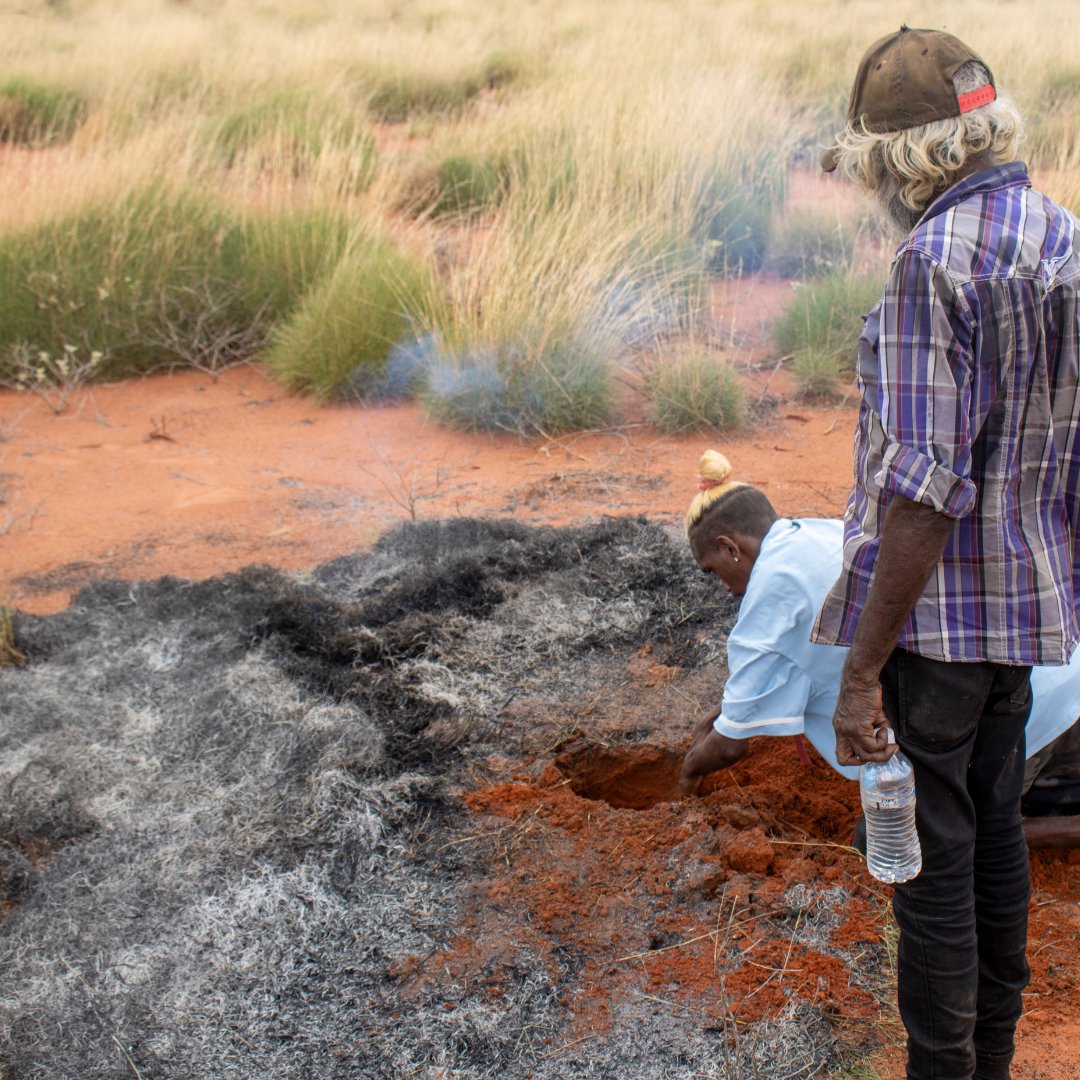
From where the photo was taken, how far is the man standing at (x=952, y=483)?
1.70 meters

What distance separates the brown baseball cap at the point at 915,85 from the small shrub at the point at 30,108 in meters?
13.1

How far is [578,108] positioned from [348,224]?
10.3ft

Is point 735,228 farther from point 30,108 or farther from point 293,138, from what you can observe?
point 30,108

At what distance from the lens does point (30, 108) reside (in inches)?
542

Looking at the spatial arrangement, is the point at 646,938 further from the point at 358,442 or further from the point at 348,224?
the point at 348,224

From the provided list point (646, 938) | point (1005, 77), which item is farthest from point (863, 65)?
point (1005, 77)

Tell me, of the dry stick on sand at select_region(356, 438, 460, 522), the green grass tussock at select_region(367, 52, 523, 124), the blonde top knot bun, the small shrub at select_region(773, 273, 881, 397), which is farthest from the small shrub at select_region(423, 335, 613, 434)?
the green grass tussock at select_region(367, 52, 523, 124)

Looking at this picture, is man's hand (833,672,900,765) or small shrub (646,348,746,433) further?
small shrub (646,348,746,433)

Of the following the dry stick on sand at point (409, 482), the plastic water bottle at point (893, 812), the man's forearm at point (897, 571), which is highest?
the man's forearm at point (897, 571)

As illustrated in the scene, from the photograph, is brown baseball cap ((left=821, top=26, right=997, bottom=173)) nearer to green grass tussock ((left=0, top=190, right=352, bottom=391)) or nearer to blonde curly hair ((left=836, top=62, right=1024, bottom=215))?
blonde curly hair ((left=836, top=62, right=1024, bottom=215))

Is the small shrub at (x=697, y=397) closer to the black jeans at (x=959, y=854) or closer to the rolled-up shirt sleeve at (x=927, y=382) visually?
the black jeans at (x=959, y=854)

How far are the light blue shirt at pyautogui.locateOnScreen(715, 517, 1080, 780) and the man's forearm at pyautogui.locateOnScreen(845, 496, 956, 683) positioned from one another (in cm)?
73

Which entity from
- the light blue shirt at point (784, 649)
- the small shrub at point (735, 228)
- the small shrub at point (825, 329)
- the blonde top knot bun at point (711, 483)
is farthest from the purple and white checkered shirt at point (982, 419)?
the small shrub at point (735, 228)

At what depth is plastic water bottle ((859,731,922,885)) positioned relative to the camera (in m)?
1.92
